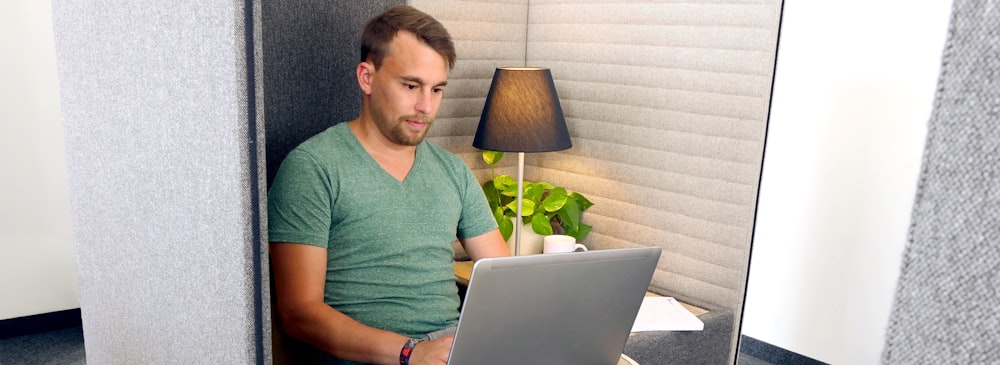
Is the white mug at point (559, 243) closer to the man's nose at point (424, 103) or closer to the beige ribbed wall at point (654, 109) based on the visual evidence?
the beige ribbed wall at point (654, 109)

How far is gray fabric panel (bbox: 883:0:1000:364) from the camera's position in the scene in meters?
0.26

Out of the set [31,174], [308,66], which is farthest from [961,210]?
[31,174]

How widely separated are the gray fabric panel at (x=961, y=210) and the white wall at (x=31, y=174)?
286 cm

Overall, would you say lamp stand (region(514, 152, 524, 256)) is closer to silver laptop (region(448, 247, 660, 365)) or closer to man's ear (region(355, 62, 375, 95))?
man's ear (region(355, 62, 375, 95))

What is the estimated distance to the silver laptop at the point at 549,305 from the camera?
1183mm

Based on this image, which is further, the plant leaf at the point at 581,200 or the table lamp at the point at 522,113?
the plant leaf at the point at 581,200

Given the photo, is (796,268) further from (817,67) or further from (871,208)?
(817,67)

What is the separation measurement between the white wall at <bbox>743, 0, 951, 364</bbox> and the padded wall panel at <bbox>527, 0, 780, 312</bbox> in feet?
2.00

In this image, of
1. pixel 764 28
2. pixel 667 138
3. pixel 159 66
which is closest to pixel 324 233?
pixel 159 66

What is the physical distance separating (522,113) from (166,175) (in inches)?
42.4

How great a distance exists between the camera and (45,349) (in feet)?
8.82

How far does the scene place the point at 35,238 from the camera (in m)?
Answer: 2.74

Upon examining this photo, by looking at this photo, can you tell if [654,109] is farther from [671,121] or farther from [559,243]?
[559,243]

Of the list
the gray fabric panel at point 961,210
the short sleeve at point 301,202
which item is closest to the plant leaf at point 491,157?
the short sleeve at point 301,202
